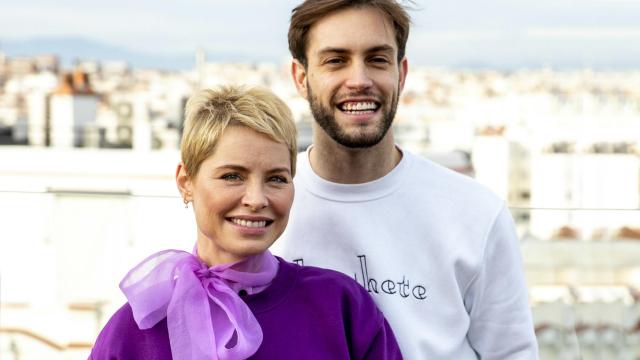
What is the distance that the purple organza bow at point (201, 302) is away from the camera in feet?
4.53

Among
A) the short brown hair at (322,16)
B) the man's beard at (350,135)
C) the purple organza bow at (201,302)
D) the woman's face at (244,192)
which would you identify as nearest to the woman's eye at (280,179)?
the woman's face at (244,192)

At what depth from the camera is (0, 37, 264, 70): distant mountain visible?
5097cm

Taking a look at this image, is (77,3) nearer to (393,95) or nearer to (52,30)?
(52,30)

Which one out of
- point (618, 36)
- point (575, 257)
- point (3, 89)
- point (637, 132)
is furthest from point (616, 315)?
point (618, 36)

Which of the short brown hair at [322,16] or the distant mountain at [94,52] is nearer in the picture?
the short brown hair at [322,16]

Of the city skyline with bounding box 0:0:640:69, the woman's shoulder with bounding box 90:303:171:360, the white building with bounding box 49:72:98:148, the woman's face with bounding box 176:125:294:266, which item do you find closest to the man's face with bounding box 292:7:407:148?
the woman's face with bounding box 176:125:294:266

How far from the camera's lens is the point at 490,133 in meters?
24.9

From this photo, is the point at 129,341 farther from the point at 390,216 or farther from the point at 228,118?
the point at 390,216

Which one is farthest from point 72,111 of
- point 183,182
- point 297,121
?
point 183,182

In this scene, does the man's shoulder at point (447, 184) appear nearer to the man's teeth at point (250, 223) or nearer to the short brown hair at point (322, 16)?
the short brown hair at point (322, 16)

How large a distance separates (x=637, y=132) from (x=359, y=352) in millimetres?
23391

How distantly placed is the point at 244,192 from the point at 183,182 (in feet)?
0.42

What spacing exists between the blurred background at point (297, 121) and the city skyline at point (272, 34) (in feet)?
0.44

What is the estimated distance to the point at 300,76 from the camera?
5.71ft
